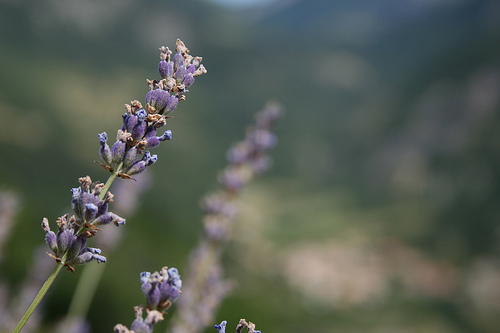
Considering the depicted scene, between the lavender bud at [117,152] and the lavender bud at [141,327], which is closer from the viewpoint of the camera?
the lavender bud at [141,327]

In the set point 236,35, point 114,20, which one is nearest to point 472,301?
point 114,20

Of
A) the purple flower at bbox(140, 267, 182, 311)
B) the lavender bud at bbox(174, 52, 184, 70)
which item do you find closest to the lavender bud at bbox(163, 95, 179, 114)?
the lavender bud at bbox(174, 52, 184, 70)

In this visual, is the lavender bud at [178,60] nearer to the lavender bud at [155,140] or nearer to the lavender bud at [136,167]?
the lavender bud at [155,140]

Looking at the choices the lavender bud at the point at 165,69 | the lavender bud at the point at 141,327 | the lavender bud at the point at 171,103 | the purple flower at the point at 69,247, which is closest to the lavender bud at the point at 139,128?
the lavender bud at the point at 171,103

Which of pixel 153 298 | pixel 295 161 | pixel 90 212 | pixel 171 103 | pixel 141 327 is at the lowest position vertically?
pixel 141 327

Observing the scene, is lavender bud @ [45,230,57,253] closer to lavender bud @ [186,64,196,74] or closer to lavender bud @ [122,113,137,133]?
lavender bud @ [122,113,137,133]

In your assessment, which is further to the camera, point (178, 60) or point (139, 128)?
point (178, 60)

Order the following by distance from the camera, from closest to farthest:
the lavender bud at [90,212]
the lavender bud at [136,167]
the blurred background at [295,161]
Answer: the lavender bud at [90,212], the lavender bud at [136,167], the blurred background at [295,161]

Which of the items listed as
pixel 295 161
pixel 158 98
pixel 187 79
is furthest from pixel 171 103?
pixel 295 161

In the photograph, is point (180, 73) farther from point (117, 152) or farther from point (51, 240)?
point (51, 240)
